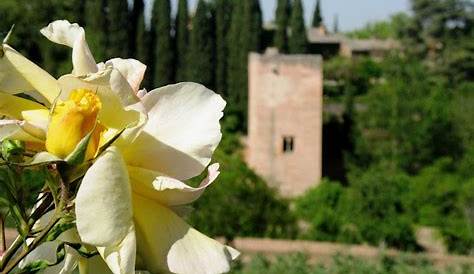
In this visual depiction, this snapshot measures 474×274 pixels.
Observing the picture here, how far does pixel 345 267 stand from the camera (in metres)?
3.77

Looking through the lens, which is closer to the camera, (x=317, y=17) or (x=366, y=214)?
(x=366, y=214)

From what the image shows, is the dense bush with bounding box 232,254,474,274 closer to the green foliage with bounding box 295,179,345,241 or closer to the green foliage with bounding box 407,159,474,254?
→ the green foliage with bounding box 295,179,345,241

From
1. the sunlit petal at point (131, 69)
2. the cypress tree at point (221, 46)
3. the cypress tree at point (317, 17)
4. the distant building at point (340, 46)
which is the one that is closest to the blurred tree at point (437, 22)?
the distant building at point (340, 46)

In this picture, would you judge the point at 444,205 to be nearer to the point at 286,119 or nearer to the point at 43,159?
the point at 286,119

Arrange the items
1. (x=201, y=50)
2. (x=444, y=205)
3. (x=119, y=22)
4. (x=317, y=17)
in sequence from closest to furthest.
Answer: (x=444, y=205)
(x=119, y=22)
(x=201, y=50)
(x=317, y=17)

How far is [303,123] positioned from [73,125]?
59.5 ft

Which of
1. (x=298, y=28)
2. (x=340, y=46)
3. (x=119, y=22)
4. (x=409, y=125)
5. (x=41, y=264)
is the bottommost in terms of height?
(x=409, y=125)

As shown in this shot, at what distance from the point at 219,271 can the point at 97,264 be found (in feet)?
0.23

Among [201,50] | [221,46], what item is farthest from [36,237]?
[221,46]

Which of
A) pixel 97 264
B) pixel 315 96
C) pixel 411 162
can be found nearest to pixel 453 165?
pixel 411 162

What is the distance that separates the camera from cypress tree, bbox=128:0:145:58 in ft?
72.8

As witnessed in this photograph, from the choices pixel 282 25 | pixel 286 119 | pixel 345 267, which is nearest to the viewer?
pixel 345 267

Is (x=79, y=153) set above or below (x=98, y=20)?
above

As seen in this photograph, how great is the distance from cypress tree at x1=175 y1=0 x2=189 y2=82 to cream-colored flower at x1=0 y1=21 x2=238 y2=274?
22.1 meters
